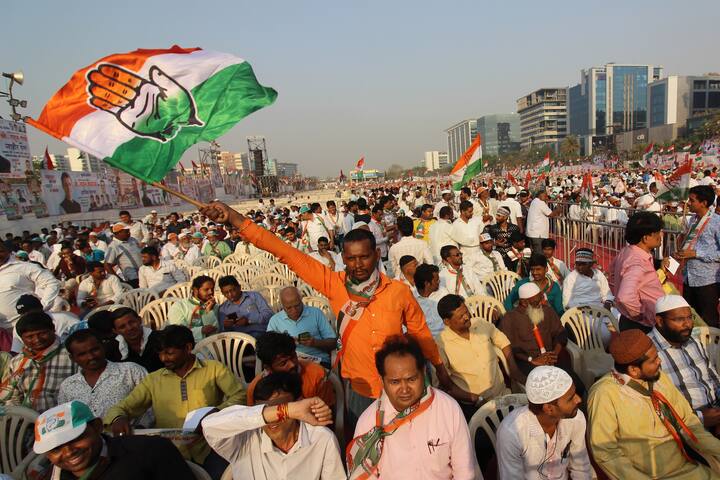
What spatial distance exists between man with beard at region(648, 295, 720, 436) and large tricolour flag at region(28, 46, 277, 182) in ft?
10.9

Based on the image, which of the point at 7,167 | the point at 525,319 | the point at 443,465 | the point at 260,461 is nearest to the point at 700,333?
the point at 525,319

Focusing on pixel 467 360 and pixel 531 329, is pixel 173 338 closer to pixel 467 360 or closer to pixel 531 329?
pixel 467 360

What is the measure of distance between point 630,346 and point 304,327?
2687 mm

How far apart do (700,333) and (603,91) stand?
5565 inches

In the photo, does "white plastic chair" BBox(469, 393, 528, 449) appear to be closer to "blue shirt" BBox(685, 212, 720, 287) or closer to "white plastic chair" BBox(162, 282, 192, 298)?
"blue shirt" BBox(685, 212, 720, 287)

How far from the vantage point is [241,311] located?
4730 millimetres

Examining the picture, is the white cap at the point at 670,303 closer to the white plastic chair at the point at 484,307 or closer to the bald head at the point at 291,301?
the white plastic chair at the point at 484,307

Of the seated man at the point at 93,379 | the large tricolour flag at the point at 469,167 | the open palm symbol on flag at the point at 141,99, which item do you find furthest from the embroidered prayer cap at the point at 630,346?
the large tricolour flag at the point at 469,167

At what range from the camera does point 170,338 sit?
2926 millimetres

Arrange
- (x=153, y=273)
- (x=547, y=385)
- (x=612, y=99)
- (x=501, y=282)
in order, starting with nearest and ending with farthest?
(x=547, y=385) → (x=501, y=282) → (x=153, y=273) → (x=612, y=99)

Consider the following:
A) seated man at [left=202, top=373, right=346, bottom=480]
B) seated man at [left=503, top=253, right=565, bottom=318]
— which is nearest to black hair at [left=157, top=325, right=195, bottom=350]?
seated man at [left=202, top=373, right=346, bottom=480]

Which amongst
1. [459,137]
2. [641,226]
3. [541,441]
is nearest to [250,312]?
[541,441]

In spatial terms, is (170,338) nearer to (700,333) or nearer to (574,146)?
(700,333)

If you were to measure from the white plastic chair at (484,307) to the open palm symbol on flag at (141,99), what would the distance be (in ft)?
10.7
